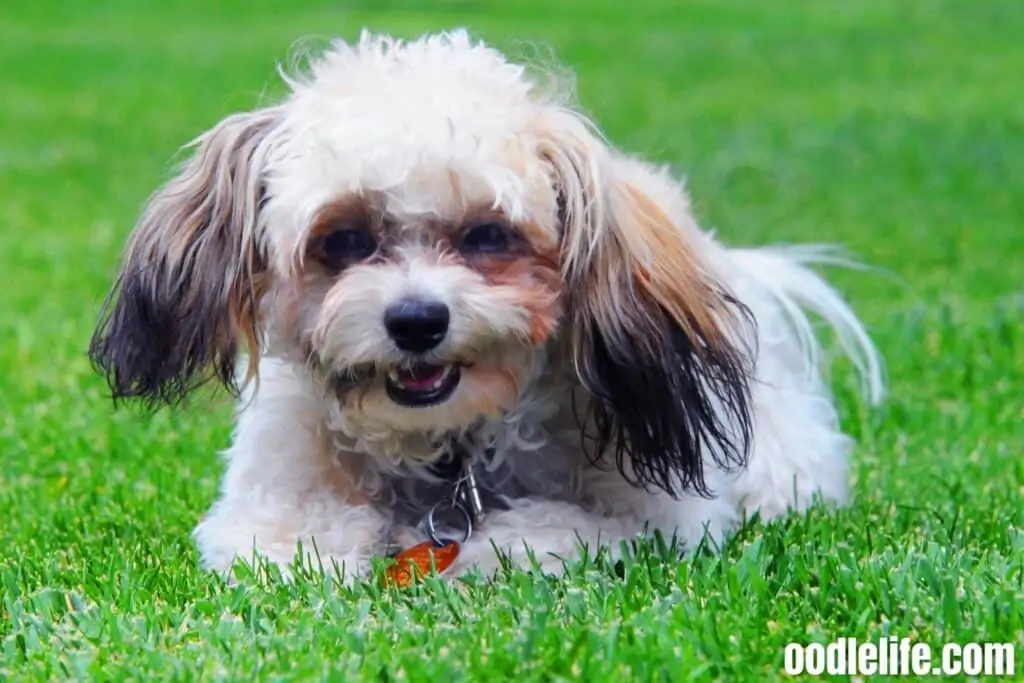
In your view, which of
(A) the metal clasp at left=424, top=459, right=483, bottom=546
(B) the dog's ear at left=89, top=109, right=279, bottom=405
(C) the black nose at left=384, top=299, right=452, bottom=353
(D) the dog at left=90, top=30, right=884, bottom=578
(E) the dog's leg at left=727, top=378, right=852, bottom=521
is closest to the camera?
(C) the black nose at left=384, top=299, right=452, bottom=353

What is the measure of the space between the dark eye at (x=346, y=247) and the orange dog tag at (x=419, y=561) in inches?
27.9

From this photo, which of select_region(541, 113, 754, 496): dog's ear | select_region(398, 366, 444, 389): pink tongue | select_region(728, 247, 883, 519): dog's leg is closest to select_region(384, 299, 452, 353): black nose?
select_region(398, 366, 444, 389): pink tongue

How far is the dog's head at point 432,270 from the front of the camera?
12.6 feet

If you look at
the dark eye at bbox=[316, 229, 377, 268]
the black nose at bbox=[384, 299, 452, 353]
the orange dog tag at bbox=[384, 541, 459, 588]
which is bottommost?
the orange dog tag at bbox=[384, 541, 459, 588]

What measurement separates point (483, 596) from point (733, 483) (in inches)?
51.7

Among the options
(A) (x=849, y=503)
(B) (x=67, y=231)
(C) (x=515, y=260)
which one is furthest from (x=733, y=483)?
(B) (x=67, y=231)

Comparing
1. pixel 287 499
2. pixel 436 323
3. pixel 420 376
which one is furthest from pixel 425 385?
pixel 287 499

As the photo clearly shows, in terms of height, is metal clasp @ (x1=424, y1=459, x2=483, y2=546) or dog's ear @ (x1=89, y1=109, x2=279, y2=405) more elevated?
dog's ear @ (x1=89, y1=109, x2=279, y2=405)

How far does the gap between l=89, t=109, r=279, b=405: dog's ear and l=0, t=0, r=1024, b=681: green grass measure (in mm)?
277

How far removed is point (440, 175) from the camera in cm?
386

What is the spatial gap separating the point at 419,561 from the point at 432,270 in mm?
752

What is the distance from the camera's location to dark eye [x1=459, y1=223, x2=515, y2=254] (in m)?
3.95

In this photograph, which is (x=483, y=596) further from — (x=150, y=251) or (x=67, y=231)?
(x=67, y=231)

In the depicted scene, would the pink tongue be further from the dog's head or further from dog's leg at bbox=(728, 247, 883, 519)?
dog's leg at bbox=(728, 247, 883, 519)
